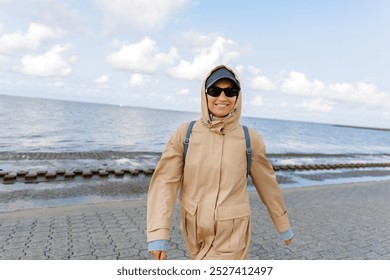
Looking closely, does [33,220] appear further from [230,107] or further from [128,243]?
[230,107]

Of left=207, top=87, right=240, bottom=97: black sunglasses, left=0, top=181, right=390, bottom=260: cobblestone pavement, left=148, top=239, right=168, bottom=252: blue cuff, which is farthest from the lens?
left=0, top=181, right=390, bottom=260: cobblestone pavement

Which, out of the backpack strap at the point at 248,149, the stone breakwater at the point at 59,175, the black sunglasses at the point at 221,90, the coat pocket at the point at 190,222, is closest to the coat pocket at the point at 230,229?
the coat pocket at the point at 190,222

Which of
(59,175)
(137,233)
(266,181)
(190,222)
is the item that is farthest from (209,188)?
(59,175)

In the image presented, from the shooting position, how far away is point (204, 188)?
82.6 inches

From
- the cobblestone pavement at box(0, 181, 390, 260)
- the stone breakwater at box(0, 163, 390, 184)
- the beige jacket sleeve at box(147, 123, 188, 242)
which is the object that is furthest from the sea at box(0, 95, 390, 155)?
the beige jacket sleeve at box(147, 123, 188, 242)

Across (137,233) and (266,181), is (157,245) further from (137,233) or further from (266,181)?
(137,233)

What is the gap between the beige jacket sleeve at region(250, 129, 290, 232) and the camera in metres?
2.21

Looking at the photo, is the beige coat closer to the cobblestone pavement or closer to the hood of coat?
the hood of coat

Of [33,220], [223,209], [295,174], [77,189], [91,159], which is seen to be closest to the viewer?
[223,209]

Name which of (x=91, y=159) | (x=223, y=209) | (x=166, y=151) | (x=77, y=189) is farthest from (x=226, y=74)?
(x=91, y=159)

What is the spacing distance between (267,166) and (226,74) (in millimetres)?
771

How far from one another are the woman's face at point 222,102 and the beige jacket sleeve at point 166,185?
253 millimetres

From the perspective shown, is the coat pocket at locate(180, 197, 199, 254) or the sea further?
the sea

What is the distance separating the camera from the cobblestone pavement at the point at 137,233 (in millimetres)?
4703
